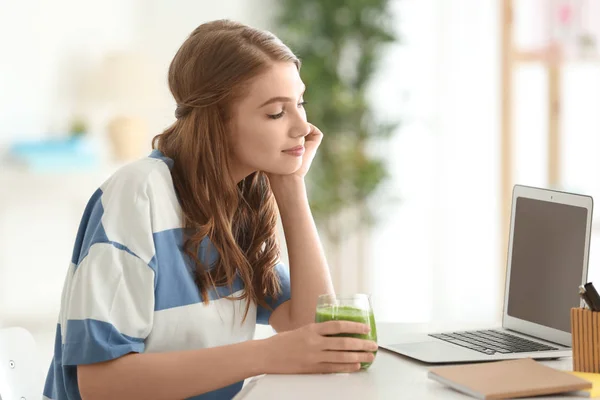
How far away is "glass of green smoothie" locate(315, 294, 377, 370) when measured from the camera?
147 centimetres

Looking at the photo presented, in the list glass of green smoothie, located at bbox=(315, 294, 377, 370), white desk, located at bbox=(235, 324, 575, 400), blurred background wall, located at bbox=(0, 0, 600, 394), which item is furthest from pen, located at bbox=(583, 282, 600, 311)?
A: blurred background wall, located at bbox=(0, 0, 600, 394)

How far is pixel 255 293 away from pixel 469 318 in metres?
3.28

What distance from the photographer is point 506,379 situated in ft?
4.52

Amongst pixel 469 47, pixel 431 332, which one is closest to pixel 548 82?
pixel 469 47

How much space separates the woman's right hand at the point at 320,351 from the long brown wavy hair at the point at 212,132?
26cm

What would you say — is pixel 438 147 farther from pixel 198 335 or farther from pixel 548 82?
pixel 198 335

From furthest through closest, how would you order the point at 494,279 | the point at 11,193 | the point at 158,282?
the point at 494,279 → the point at 11,193 → the point at 158,282

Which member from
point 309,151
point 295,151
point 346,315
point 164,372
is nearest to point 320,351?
point 346,315

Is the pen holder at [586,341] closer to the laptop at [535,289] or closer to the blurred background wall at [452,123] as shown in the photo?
the laptop at [535,289]

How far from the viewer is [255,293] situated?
1816 millimetres

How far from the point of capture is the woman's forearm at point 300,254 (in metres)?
1.84

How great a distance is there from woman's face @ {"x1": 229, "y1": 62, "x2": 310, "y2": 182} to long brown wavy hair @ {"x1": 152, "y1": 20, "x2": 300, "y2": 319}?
0.02 m

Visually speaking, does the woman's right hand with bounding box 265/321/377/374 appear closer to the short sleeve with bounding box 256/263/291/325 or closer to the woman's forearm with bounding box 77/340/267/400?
the woman's forearm with bounding box 77/340/267/400

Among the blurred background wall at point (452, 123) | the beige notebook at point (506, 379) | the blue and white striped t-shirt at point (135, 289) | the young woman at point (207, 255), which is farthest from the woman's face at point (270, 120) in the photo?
the blurred background wall at point (452, 123)
